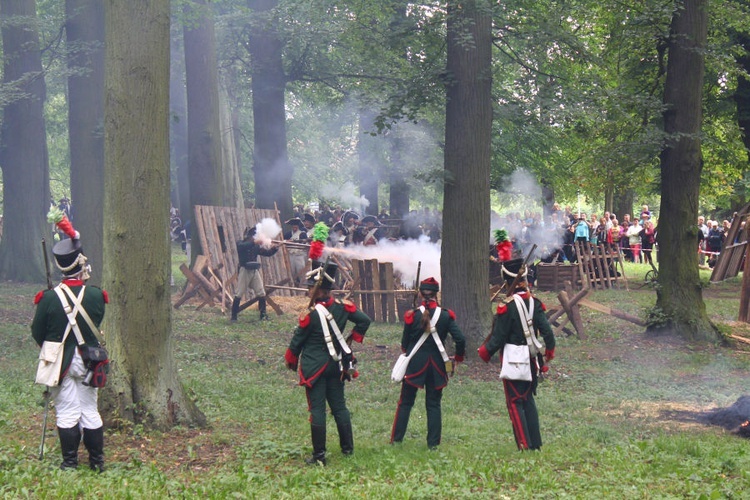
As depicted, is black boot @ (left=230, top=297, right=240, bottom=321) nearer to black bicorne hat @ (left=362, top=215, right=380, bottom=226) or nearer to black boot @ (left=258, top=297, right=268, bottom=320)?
black boot @ (left=258, top=297, right=268, bottom=320)

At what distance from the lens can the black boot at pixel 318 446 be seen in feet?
26.6

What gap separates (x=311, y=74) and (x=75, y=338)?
2014cm

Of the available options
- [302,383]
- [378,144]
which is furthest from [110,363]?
[378,144]

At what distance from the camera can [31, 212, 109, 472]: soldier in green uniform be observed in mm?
7438

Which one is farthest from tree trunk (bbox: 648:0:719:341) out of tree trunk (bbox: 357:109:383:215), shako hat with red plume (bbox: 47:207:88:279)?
tree trunk (bbox: 357:109:383:215)

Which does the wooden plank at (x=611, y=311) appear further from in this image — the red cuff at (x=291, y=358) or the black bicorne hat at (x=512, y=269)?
the red cuff at (x=291, y=358)

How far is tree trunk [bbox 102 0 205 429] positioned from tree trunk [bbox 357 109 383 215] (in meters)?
22.3

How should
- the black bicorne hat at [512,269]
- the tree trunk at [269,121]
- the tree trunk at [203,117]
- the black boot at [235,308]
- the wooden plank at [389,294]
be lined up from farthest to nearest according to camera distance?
the tree trunk at [269,121], the tree trunk at [203,117], the wooden plank at [389,294], the black boot at [235,308], the black bicorne hat at [512,269]

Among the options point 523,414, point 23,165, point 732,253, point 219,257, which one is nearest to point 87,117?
point 219,257

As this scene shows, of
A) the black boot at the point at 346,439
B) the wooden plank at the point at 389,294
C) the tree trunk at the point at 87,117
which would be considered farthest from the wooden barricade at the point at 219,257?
the black boot at the point at 346,439

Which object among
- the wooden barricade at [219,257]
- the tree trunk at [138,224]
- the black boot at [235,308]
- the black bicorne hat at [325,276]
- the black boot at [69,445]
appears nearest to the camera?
the black boot at [69,445]

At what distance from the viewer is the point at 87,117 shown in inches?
774

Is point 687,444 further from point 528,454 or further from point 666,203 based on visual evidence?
point 666,203

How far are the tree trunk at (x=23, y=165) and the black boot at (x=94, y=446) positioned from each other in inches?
694
